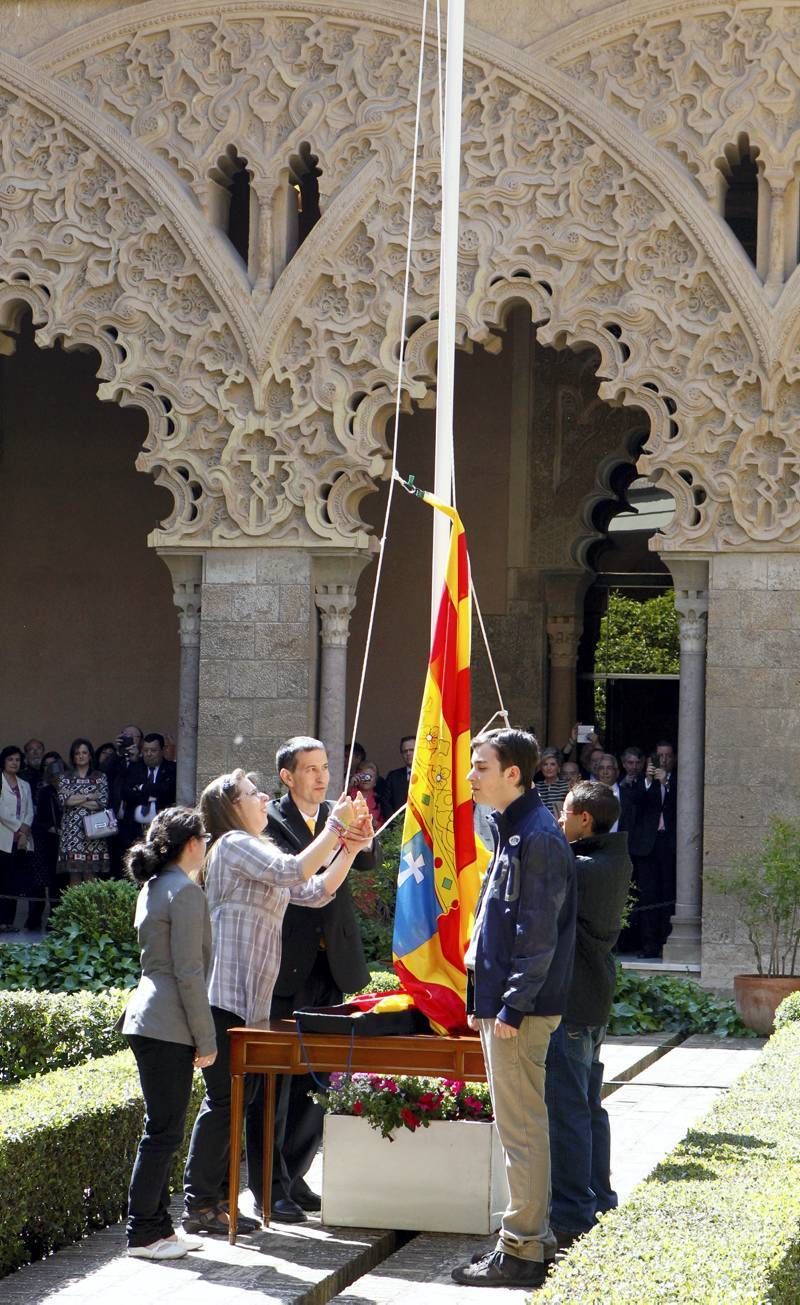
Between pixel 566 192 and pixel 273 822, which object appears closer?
pixel 273 822

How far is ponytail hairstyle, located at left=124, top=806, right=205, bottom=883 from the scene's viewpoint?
19.0ft

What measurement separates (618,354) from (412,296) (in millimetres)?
1474

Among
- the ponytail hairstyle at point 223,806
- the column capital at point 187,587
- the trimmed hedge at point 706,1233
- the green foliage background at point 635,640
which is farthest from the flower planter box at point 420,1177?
the green foliage background at point 635,640

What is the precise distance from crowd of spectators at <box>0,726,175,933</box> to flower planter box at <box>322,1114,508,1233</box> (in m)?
8.24

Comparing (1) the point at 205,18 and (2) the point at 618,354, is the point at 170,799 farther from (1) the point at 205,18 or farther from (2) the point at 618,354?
(1) the point at 205,18

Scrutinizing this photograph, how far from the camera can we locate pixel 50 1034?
838 cm

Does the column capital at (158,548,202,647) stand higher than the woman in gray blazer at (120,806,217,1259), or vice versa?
the column capital at (158,548,202,647)

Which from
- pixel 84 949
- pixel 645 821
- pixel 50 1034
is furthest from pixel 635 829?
pixel 50 1034

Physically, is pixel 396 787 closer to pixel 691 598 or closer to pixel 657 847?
pixel 657 847

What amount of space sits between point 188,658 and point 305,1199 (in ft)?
25.1

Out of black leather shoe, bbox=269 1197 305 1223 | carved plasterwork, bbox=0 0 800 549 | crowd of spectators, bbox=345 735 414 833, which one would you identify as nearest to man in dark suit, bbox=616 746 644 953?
crowd of spectators, bbox=345 735 414 833

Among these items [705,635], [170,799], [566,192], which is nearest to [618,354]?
[566,192]

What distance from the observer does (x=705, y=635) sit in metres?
12.9

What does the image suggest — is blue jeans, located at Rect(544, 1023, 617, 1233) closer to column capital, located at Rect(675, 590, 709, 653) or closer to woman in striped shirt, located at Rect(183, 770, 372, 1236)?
woman in striped shirt, located at Rect(183, 770, 372, 1236)
